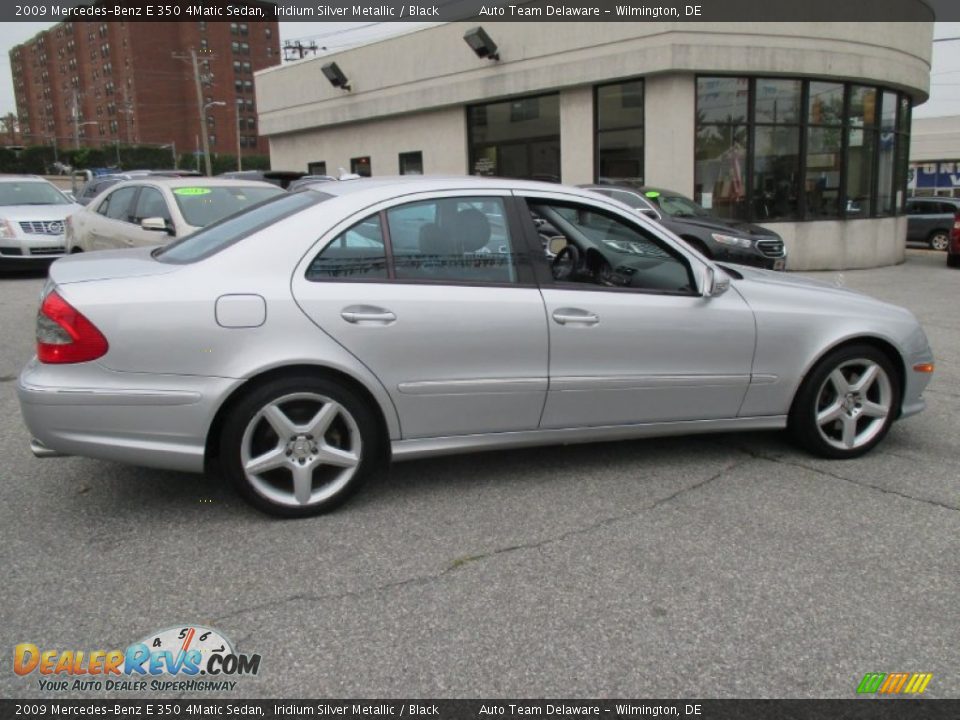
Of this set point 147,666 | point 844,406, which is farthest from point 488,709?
point 844,406

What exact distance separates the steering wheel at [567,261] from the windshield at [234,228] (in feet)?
4.47

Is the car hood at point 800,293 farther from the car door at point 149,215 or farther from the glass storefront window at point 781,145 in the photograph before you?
the glass storefront window at point 781,145

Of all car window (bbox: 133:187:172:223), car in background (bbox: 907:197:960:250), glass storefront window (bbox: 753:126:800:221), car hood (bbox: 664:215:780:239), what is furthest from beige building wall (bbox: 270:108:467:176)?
car in background (bbox: 907:197:960:250)

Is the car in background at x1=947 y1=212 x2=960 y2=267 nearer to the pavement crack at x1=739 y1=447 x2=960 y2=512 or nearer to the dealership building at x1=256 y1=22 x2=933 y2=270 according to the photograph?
the dealership building at x1=256 y1=22 x2=933 y2=270

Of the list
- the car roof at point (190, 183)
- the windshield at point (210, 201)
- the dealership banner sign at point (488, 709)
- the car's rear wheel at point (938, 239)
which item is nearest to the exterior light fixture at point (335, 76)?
the car roof at point (190, 183)

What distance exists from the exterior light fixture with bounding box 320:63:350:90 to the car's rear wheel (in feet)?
52.8

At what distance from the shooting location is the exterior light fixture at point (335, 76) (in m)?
21.1

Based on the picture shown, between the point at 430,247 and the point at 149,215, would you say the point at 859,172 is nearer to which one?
the point at 149,215

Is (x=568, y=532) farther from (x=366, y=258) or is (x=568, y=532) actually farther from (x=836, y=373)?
(x=836, y=373)

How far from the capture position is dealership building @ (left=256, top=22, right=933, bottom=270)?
1473 centimetres

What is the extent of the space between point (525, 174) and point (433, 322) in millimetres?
14750

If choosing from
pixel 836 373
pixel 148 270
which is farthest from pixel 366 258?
pixel 836 373

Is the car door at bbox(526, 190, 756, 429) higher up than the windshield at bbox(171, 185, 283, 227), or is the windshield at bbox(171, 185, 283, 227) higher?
the windshield at bbox(171, 185, 283, 227)

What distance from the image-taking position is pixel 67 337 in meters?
3.37
